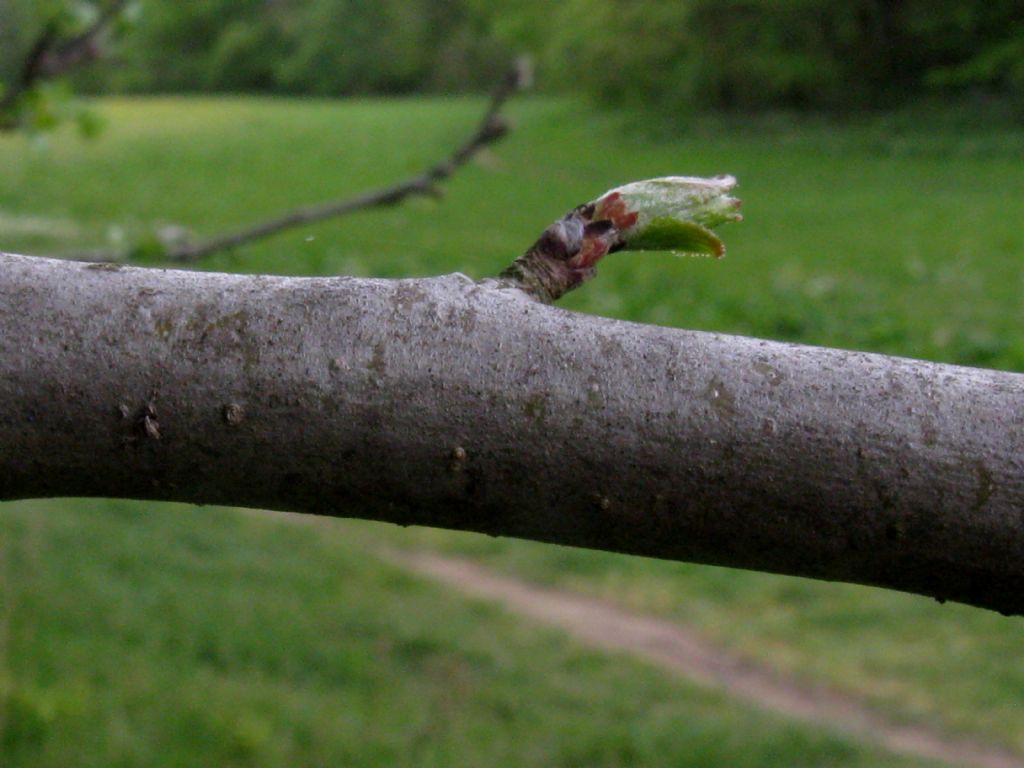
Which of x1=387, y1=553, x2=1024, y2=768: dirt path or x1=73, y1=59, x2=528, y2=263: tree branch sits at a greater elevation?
x1=73, y1=59, x2=528, y2=263: tree branch

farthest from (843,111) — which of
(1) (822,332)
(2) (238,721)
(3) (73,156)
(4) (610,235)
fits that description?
(4) (610,235)

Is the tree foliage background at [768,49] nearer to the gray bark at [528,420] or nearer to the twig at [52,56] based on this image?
the twig at [52,56]

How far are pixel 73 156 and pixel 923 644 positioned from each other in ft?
81.1

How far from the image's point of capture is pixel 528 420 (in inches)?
34.1

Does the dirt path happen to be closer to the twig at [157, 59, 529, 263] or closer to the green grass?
the green grass

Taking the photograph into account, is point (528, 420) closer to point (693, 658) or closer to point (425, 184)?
point (425, 184)

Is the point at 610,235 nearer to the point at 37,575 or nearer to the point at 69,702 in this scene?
the point at 69,702

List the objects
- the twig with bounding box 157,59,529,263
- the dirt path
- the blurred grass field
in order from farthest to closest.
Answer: the dirt path
the blurred grass field
the twig with bounding box 157,59,529,263

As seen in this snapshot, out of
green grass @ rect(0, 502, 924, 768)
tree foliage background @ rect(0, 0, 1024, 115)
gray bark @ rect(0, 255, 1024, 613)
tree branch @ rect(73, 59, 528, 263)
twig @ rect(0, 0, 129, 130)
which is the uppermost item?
tree foliage background @ rect(0, 0, 1024, 115)

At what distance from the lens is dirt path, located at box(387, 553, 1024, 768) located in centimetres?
546

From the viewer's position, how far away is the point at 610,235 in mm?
1069

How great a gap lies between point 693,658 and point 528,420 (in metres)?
5.81

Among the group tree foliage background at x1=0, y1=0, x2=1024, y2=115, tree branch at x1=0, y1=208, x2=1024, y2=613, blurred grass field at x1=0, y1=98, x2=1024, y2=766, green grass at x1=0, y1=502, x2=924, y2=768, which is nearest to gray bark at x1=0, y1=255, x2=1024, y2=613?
tree branch at x1=0, y1=208, x2=1024, y2=613

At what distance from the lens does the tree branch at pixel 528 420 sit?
2.82 feet
